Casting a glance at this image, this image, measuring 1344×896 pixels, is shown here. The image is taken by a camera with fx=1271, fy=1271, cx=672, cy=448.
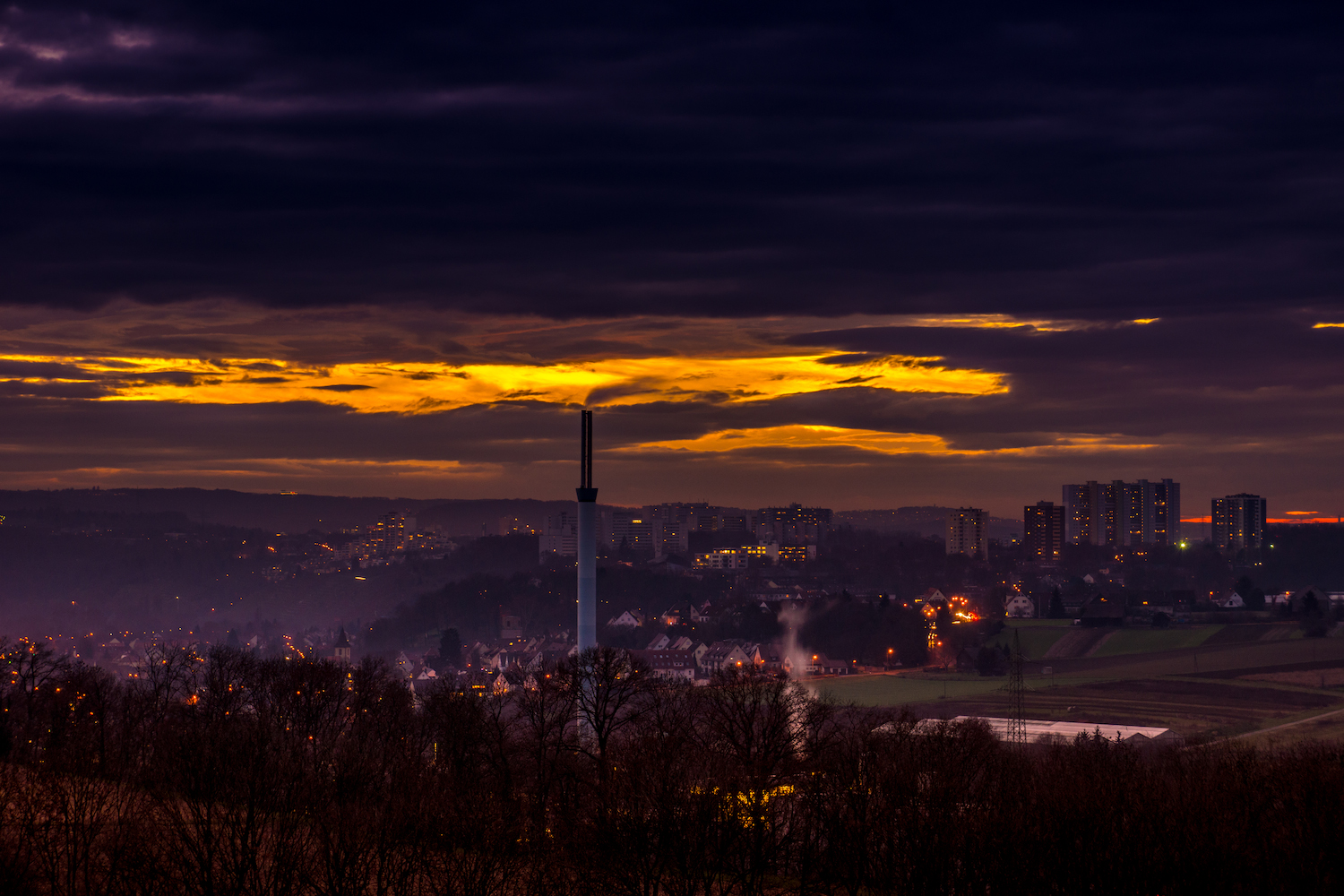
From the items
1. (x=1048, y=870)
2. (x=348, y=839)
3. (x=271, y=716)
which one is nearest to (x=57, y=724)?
(x=271, y=716)

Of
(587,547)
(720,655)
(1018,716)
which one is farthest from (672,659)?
(587,547)

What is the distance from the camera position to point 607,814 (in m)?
37.2

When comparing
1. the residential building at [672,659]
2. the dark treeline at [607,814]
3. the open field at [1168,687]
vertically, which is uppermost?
the dark treeline at [607,814]

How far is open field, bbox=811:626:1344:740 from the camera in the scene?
11400 centimetres

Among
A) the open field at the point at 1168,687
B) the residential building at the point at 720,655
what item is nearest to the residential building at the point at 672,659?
the residential building at the point at 720,655

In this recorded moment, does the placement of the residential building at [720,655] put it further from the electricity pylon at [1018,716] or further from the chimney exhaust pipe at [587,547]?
the chimney exhaust pipe at [587,547]

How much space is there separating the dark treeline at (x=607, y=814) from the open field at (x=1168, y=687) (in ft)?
196

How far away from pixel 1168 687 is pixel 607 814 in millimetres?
110572

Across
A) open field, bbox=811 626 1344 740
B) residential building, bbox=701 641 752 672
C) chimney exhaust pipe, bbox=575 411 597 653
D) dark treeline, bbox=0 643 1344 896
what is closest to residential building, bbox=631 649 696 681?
residential building, bbox=701 641 752 672

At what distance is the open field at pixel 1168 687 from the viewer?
114 m

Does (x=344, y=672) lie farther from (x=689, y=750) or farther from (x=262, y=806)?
(x=262, y=806)

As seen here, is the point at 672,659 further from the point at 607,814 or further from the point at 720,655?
the point at 607,814

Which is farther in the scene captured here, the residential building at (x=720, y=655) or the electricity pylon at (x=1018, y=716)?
the residential building at (x=720, y=655)

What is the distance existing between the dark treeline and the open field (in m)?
59.8
